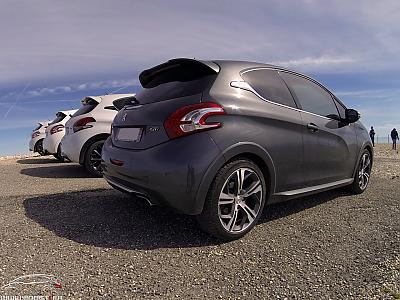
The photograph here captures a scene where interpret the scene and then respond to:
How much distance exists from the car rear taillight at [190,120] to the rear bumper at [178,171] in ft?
0.22

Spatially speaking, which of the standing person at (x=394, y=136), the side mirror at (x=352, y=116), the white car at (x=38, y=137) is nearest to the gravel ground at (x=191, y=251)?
Result: the side mirror at (x=352, y=116)

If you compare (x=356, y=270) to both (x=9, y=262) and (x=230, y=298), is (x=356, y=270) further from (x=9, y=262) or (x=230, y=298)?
(x=9, y=262)

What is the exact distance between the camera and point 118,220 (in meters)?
3.77

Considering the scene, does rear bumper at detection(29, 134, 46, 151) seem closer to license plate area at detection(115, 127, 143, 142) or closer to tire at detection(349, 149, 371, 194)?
license plate area at detection(115, 127, 143, 142)

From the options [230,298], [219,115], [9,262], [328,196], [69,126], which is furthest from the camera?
[69,126]

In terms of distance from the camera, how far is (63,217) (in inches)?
152

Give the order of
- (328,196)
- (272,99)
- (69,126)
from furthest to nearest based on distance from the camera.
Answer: (69,126)
(328,196)
(272,99)

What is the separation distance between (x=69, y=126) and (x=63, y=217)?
360cm

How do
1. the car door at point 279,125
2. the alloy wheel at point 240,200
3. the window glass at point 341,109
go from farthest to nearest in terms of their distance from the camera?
the window glass at point 341,109
the car door at point 279,125
the alloy wheel at point 240,200

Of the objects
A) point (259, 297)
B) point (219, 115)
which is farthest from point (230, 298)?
point (219, 115)

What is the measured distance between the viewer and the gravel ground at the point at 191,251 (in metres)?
2.55

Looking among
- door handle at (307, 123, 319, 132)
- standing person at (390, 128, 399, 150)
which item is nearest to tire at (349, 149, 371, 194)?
door handle at (307, 123, 319, 132)

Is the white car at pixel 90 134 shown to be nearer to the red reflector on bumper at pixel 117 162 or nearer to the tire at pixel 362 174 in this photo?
the red reflector on bumper at pixel 117 162

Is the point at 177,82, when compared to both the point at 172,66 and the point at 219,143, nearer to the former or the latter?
the point at 172,66
